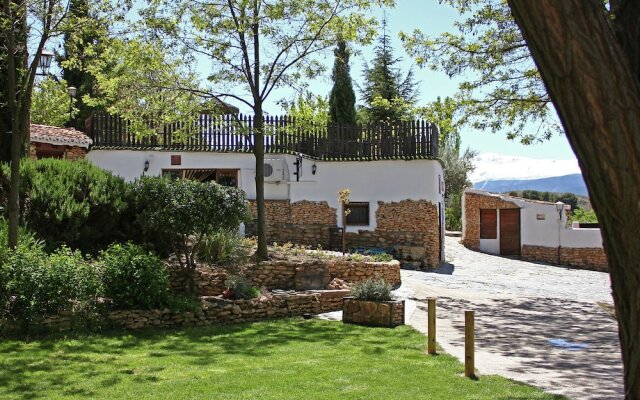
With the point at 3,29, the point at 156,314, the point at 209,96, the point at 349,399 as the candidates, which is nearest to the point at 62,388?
the point at 349,399

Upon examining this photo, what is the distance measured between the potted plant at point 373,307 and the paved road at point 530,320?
536 millimetres

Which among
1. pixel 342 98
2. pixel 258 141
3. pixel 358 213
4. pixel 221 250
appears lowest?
pixel 221 250

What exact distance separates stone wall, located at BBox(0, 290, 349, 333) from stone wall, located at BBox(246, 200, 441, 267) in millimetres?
7664

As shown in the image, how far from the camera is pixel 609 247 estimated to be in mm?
2906

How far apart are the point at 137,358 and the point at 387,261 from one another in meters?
8.87

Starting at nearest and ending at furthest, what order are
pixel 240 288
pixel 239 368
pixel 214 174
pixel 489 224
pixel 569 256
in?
pixel 239 368, pixel 240 288, pixel 214 174, pixel 569 256, pixel 489 224

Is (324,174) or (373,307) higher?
(324,174)

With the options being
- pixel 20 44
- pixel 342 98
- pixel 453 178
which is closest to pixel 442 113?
pixel 20 44

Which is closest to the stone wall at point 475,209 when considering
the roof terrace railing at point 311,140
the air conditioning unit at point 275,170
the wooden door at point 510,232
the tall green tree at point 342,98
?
the wooden door at point 510,232

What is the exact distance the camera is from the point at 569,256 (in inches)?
981

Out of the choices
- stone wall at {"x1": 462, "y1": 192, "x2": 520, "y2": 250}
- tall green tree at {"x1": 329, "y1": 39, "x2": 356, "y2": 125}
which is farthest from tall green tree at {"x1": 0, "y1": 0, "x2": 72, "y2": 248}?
tall green tree at {"x1": 329, "y1": 39, "x2": 356, "y2": 125}

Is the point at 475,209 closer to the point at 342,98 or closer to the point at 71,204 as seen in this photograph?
the point at 342,98

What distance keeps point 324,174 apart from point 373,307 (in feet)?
35.6

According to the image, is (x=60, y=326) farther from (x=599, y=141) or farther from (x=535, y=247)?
(x=535, y=247)
